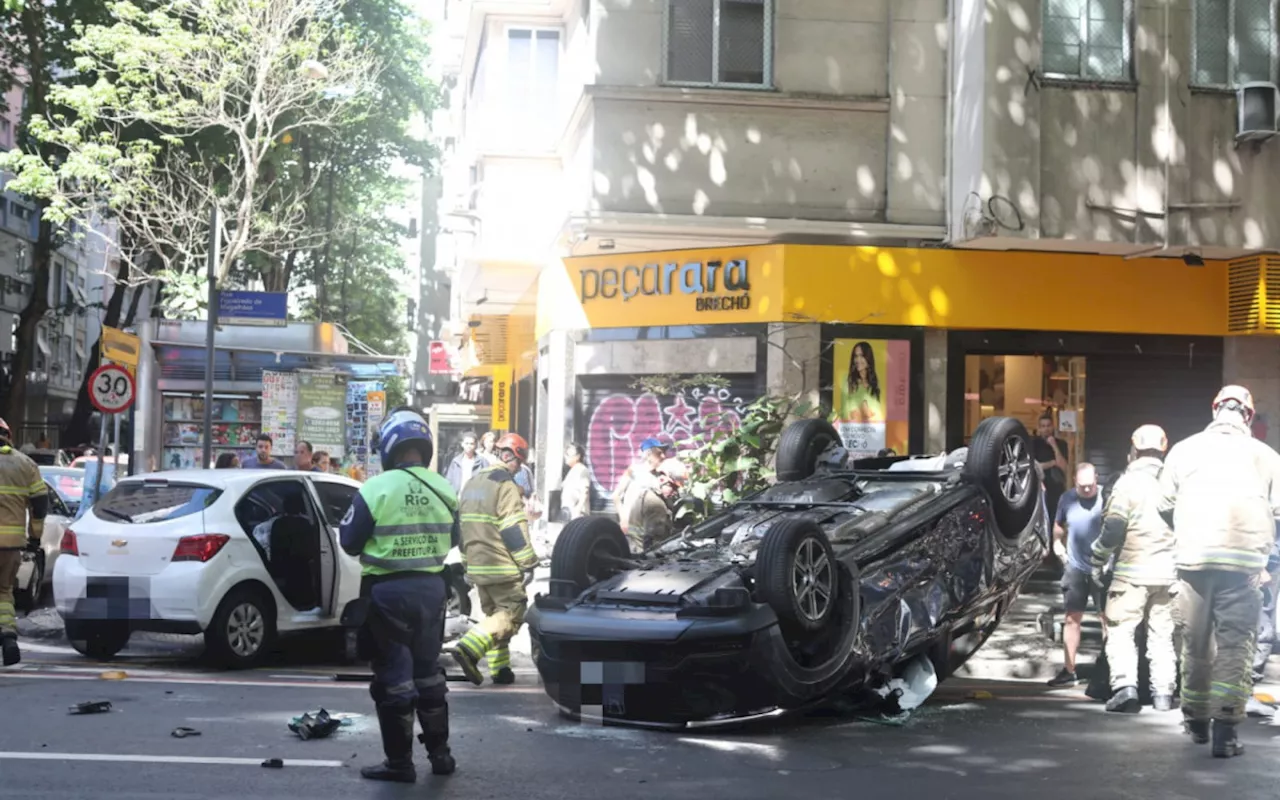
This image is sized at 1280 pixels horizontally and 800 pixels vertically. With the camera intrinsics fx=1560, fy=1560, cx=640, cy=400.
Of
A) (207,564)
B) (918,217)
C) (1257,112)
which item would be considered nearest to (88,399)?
(918,217)

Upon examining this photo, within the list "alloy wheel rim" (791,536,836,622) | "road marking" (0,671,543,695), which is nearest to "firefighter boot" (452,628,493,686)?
"road marking" (0,671,543,695)

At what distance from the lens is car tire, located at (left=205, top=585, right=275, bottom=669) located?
435 inches

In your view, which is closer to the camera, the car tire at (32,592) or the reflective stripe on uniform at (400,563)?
the reflective stripe on uniform at (400,563)

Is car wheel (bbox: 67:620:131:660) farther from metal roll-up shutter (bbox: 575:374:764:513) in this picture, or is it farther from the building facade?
metal roll-up shutter (bbox: 575:374:764:513)

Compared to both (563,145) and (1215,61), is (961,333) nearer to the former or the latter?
(1215,61)

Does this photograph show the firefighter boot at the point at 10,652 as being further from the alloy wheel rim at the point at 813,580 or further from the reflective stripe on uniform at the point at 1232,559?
the reflective stripe on uniform at the point at 1232,559

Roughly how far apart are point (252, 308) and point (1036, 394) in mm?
8863

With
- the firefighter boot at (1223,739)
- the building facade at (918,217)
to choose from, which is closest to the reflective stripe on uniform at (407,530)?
the firefighter boot at (1223,739)

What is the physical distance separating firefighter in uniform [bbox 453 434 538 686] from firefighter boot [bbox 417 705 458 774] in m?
3.06

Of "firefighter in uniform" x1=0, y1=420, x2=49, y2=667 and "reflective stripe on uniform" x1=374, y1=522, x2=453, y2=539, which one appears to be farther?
"firefighter in uniform" x1=0, y1=420, x2=49, y2=667

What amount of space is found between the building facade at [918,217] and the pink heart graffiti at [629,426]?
3cm

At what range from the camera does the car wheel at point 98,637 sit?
11156mm

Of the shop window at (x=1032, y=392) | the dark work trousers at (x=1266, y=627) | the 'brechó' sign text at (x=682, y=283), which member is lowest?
the dark work trousers at (x=1266, y=627)

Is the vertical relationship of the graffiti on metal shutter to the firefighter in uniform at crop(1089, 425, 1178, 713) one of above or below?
above
